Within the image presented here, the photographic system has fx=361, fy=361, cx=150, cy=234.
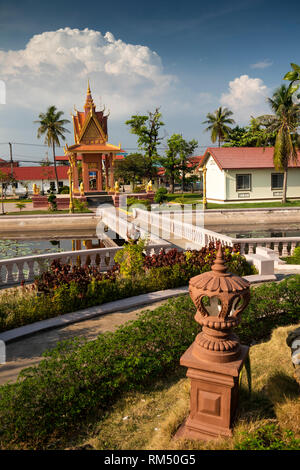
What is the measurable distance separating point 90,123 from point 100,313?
3909cm

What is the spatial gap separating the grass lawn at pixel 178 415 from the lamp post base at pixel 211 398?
0.12 m

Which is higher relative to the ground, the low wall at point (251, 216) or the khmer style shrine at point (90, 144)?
the khmer style shrine at point (90, 144)

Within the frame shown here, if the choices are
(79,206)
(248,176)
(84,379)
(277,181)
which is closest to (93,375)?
(84,379)

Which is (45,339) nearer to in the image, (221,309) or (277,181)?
(221,309)

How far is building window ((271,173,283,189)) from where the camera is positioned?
1553 inches

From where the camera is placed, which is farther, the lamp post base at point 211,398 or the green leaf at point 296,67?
the green leaf at point 296,67

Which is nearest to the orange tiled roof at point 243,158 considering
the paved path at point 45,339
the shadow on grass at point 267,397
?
the paved path at point 45,339

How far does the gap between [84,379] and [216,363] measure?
185 cm

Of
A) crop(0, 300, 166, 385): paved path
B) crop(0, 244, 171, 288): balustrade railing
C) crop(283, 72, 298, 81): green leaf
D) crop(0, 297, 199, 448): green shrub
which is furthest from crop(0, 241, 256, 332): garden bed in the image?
crop(283, 72, 298, 81): green leaf

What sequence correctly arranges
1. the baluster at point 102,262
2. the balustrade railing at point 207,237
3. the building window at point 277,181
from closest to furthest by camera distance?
the baluster at point 102,262 < the balustrade railing at point 207,237 < the building window at point 277,181

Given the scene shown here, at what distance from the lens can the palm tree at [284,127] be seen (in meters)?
33.8

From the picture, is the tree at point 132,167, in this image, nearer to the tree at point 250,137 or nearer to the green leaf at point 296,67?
the tree at point 250,137

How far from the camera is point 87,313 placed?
815cm

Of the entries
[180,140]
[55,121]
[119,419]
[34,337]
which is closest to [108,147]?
[180,140]
